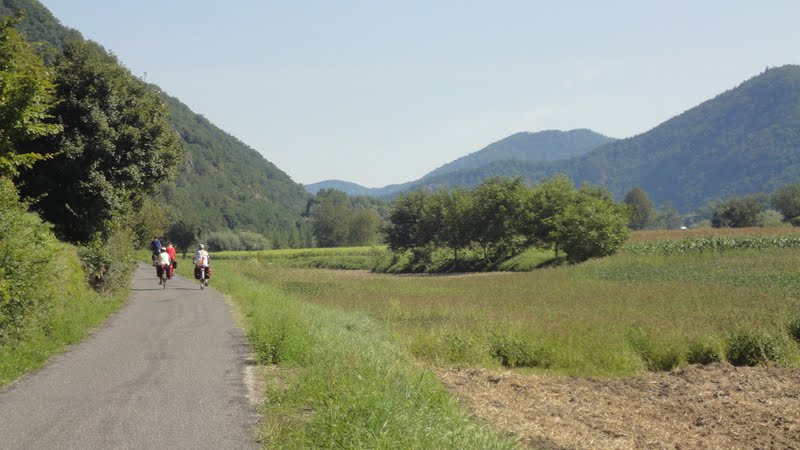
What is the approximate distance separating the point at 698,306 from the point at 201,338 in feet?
58.4

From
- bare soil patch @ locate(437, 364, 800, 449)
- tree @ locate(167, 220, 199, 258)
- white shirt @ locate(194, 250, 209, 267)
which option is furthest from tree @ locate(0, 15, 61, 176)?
tree @ locate(167, 220, 199, 258)

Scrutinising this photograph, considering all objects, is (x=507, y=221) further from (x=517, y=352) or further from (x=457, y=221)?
(x=517, y=352)

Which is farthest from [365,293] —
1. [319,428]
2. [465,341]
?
[319,428]

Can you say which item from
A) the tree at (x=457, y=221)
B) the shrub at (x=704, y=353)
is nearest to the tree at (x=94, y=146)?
the shrub at (x=704, y=353)

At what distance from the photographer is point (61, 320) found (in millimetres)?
15273

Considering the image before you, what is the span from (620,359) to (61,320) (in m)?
12.7

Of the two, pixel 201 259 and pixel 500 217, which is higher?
pixel 500 217

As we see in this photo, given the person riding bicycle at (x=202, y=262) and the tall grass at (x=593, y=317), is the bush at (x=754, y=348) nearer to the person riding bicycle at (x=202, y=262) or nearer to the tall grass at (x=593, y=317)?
the tall grass at (x=593, y=317)

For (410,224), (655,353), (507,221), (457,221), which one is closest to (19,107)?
(655,353)

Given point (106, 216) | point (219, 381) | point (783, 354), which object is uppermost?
point (106, 216)

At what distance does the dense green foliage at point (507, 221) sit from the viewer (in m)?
66.4

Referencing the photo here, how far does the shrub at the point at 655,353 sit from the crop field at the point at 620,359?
1.1 inches

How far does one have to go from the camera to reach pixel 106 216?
26.7 meters

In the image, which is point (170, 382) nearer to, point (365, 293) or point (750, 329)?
point (750, 329)
